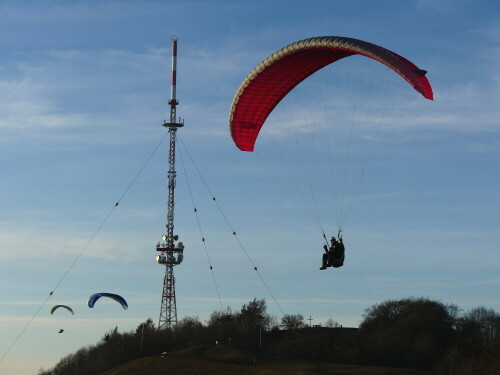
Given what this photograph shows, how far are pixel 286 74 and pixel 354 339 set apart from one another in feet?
181

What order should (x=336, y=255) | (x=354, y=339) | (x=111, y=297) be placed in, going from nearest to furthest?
(x=336, y=255) < (x=111, y=297) < (x=354, y=339)

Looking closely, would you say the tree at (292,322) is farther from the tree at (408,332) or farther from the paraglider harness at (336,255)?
the paraglider harness at (336,255)

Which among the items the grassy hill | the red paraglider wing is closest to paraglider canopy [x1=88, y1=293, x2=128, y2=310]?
the grassy hill

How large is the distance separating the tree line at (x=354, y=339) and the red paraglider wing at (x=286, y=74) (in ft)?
131

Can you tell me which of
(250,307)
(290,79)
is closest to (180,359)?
(250,307)

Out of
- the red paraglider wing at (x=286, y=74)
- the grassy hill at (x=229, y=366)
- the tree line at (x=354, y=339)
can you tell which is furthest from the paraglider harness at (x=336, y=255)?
the tree line at (x=354, y=339)

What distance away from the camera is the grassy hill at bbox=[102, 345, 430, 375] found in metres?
79.7

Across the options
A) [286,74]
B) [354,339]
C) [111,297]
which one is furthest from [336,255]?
[354,339]

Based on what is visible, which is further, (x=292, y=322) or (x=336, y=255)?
(x=292, y=322)

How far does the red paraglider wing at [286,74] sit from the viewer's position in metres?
47.6

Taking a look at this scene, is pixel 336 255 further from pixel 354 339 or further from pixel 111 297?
pixel 354 339

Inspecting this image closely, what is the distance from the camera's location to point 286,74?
55.4 metres

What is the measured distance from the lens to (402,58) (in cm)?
4816

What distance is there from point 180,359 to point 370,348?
21968 millimetres
